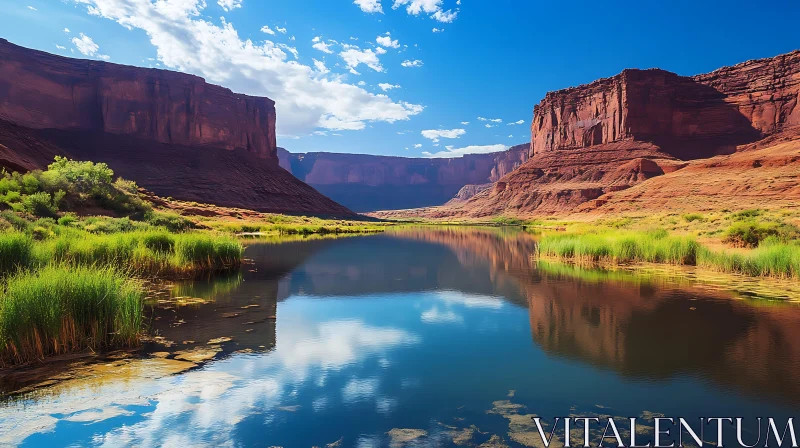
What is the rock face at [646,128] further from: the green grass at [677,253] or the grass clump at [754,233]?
the green grass at [677,253]

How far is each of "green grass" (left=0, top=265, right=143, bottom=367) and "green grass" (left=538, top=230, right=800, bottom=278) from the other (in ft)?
62.5

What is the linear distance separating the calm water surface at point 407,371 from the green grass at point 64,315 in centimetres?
59

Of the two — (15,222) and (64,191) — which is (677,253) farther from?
(64,191)

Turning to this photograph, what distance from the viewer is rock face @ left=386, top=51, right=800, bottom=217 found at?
94.4m

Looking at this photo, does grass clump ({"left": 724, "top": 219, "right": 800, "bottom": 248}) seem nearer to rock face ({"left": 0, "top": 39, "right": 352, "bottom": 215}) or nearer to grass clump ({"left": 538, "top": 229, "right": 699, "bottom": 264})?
grass clump ({"left": 538, "top": 229, "right": 699, "bottom": 264})


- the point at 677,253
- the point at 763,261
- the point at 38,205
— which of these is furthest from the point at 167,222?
the point at 763,261

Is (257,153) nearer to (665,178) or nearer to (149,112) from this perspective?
(149,112)

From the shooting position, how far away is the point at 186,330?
32.0ft

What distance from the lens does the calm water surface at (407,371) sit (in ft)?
18.2

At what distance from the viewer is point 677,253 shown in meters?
20.1

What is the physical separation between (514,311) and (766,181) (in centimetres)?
6359

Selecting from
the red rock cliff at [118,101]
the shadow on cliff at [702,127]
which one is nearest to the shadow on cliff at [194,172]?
the red rock cliff at [118,101]

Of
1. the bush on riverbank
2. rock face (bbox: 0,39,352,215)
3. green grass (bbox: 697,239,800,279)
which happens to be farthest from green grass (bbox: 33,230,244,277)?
rock face (bbox: 0,39,352,215)

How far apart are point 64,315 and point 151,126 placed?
369ft
